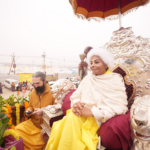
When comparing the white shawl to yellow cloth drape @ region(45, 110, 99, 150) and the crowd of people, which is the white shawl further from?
yellow cloth drape @ region(45, 110, 99, 150)

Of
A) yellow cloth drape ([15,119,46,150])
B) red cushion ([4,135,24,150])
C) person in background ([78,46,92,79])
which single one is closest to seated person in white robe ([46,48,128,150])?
red cushion ([4,135,24,150])

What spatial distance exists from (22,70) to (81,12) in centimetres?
1728

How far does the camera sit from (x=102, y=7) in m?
2.31

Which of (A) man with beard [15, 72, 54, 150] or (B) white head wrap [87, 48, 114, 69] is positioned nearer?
(B) white head wrap [87, 48, 114, 69]

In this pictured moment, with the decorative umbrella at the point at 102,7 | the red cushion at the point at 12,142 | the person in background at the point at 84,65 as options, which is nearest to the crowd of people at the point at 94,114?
the red cushion at the point at 12,142

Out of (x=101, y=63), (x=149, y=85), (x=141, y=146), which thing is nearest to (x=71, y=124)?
(x=141, y=146)

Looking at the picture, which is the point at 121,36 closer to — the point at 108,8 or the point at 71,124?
the point at 108,8

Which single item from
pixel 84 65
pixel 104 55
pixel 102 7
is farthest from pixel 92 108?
pixel 102 7

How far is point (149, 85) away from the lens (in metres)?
1.26

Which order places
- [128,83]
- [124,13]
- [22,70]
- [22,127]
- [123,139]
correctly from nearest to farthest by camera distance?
[123,139]
[128,83]
[22,127]
[124,13]
[22,70]

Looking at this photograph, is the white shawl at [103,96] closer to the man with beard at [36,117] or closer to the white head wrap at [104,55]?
the white head wrap at [104,55]

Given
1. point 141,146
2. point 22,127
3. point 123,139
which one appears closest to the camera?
point 141,146

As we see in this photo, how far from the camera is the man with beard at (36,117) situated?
5.11ft

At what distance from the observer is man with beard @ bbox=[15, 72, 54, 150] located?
156 cm
